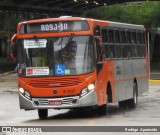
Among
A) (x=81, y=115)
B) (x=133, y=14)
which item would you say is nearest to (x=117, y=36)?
(x=81, y=115)

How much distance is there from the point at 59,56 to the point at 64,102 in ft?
4.40

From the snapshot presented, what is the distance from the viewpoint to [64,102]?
16125 millimetres

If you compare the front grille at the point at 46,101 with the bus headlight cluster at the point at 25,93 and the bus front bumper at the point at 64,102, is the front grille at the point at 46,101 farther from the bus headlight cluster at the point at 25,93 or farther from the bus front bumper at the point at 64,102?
the bus headlight cluster at the point at 25,93

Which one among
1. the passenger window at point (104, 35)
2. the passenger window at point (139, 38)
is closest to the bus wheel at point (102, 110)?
the passenger window at point (104, 35)

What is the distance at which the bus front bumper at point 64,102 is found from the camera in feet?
52.6

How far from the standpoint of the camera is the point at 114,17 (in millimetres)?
74000

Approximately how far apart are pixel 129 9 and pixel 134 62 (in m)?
57.4

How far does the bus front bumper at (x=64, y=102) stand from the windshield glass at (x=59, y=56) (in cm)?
71

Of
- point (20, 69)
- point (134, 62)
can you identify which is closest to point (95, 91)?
point (20, 69)

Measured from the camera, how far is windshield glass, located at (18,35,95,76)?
1625 centimetres

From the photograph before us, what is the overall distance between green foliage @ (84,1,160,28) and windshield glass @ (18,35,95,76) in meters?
48.8

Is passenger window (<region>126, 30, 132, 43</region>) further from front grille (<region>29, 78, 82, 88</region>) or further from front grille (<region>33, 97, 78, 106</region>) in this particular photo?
front grille (<region>33, 97, 78, 106</region>)

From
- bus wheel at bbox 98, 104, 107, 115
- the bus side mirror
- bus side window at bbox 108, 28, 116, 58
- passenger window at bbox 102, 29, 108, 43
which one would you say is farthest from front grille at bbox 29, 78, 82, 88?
bus side window at bbox 108, 28, 116, 58

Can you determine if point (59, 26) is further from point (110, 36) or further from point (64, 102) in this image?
point (110, 36)
